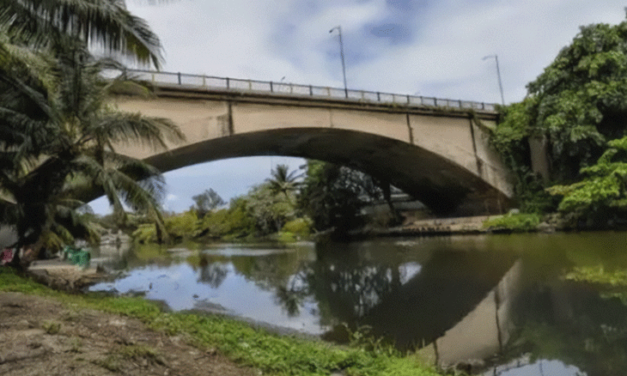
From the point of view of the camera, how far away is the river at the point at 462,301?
4359mm

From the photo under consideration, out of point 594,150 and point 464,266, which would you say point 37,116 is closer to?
point 464,266

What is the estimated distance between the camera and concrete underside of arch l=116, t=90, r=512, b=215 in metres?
14.6

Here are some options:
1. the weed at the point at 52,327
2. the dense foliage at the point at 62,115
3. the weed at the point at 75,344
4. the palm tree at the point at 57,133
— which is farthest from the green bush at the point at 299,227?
the weed at the point at 75,344

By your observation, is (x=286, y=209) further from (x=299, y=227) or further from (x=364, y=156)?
(x=364, y=156)

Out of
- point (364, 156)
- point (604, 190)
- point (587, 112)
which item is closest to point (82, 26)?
point (604, 190)

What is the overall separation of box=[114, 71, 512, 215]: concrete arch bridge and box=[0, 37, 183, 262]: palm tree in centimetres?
435

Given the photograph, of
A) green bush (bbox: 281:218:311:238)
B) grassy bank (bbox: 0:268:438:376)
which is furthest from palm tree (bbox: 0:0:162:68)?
green bush (bbox: 281:218:311:238)

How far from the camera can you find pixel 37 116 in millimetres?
8391

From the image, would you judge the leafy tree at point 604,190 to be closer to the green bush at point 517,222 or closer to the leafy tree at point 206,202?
the green bush at point 517,222

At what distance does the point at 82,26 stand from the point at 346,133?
12908mm

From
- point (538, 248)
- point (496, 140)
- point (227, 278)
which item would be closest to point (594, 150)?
point (496, 140)

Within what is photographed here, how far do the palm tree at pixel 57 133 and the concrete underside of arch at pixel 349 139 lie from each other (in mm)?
4351

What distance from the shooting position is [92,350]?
10.3 ft

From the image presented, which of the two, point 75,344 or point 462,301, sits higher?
point 75,344
